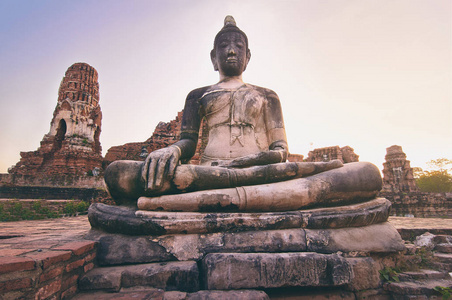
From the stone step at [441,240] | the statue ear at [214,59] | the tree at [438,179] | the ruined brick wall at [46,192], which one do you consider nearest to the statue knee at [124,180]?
the statue ear at [214,59]

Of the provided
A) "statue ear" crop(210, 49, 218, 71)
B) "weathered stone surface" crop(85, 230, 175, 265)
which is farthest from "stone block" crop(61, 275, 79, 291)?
"statue ear" crop(210, 49, 218, 71)

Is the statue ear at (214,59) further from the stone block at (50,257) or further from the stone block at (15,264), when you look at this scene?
the stone block at (15,264)

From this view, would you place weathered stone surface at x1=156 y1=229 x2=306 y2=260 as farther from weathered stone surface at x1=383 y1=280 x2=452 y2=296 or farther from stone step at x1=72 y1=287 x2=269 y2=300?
weathered stone surface at x1=383 y1=280 x2=452 y2=296

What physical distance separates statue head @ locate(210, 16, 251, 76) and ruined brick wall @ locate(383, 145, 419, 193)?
44.3ft

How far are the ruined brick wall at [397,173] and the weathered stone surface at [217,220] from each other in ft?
45.2

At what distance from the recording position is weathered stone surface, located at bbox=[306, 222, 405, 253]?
177cm

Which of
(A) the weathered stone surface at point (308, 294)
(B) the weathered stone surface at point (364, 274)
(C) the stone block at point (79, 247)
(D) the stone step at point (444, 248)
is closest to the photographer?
(C) the stone block at point (79, 247)

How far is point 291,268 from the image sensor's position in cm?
151

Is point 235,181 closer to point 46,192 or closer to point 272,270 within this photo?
point 272,270

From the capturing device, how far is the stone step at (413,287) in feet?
5.20

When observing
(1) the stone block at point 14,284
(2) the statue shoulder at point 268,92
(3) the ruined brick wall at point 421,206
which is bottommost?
(3) the ruined brick wall at point 421,206

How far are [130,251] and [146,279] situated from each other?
267 mm

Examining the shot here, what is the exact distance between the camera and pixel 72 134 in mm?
16734

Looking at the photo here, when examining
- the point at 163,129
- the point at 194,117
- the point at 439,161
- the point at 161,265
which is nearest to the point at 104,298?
the point at 161,265
